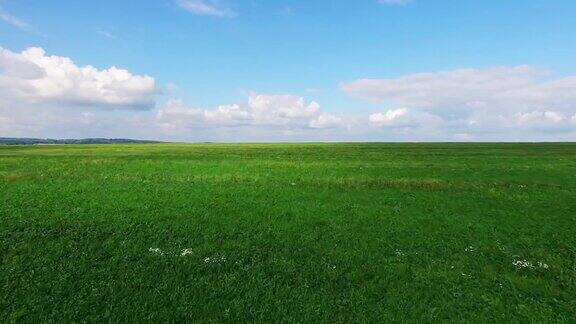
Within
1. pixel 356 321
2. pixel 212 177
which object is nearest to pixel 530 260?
pixel 356 321

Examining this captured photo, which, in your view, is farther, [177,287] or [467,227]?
[467,227]

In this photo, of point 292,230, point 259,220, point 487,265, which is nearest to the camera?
point 487,265

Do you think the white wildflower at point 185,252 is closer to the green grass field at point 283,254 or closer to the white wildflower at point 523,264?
the green grass field at point 283,254

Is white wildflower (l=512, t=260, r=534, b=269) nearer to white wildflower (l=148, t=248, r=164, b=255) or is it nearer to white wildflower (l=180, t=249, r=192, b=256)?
white wildflower (l=180, t=249, r=192, b=256)

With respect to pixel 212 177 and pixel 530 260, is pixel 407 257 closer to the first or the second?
pixel 530 260

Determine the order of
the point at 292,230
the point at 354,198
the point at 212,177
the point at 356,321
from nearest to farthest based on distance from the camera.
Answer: the point at 356,321
the point at 292,230
the point at 354,198
the point at 212,177

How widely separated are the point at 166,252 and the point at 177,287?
3990 millimetres

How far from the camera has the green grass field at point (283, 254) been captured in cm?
1482

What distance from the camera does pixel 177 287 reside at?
52.9 feet

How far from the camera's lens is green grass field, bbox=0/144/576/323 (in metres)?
14.8

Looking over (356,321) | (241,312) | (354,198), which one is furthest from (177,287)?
(354,198)

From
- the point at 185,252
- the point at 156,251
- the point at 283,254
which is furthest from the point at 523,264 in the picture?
the point at 156,251

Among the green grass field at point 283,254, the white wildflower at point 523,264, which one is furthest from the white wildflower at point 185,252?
the white wildflower at point 523,264

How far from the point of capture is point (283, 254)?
1981 centimetres
